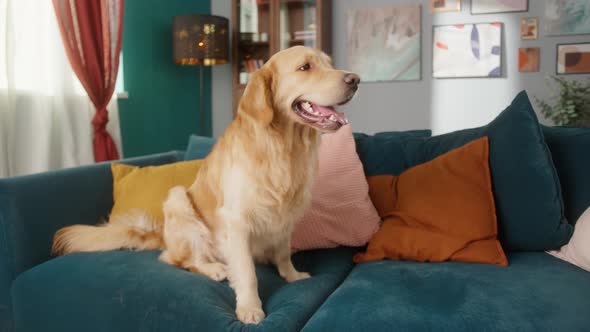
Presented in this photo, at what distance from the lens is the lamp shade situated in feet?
13.1

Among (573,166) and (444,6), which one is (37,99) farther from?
(444,6)

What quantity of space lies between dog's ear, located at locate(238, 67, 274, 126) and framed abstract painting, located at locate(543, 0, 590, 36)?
143 inches

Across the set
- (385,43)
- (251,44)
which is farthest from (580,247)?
(251,44)

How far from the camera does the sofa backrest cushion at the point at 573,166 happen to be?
1.73m

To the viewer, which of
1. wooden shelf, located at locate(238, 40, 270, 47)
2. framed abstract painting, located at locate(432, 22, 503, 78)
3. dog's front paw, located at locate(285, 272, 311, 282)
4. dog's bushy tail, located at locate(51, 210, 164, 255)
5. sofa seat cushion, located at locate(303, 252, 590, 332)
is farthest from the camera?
wooden shelf, located at locate(238, 40, 270, 47)

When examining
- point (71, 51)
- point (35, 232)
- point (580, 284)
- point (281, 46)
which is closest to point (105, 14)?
point (71, 51)

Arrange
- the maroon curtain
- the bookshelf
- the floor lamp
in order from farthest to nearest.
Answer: the bookshelf → the floor lamp → the maroon curtain

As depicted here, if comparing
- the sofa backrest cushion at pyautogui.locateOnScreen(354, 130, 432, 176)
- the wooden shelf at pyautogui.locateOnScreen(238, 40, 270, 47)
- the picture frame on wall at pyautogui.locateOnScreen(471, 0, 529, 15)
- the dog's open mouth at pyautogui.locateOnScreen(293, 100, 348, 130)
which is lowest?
the sofa backrest cushion at pyautogui.locateOnScreen(354, 130, 432, 176)

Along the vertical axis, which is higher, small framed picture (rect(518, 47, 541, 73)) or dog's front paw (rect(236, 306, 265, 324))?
small framed picture (rect(518, 47, 541, 73))

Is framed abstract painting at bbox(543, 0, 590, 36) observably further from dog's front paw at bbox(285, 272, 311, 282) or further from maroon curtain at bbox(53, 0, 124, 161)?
dog's front paw at bbox(285, 272, 311, 282)

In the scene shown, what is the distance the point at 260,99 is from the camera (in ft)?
4.85

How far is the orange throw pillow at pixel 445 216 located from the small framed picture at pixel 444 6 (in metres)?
3.00

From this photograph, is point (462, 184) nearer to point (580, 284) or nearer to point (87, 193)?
point (580, 284)

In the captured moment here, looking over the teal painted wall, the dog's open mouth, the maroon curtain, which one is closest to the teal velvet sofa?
the dog's open mouth
